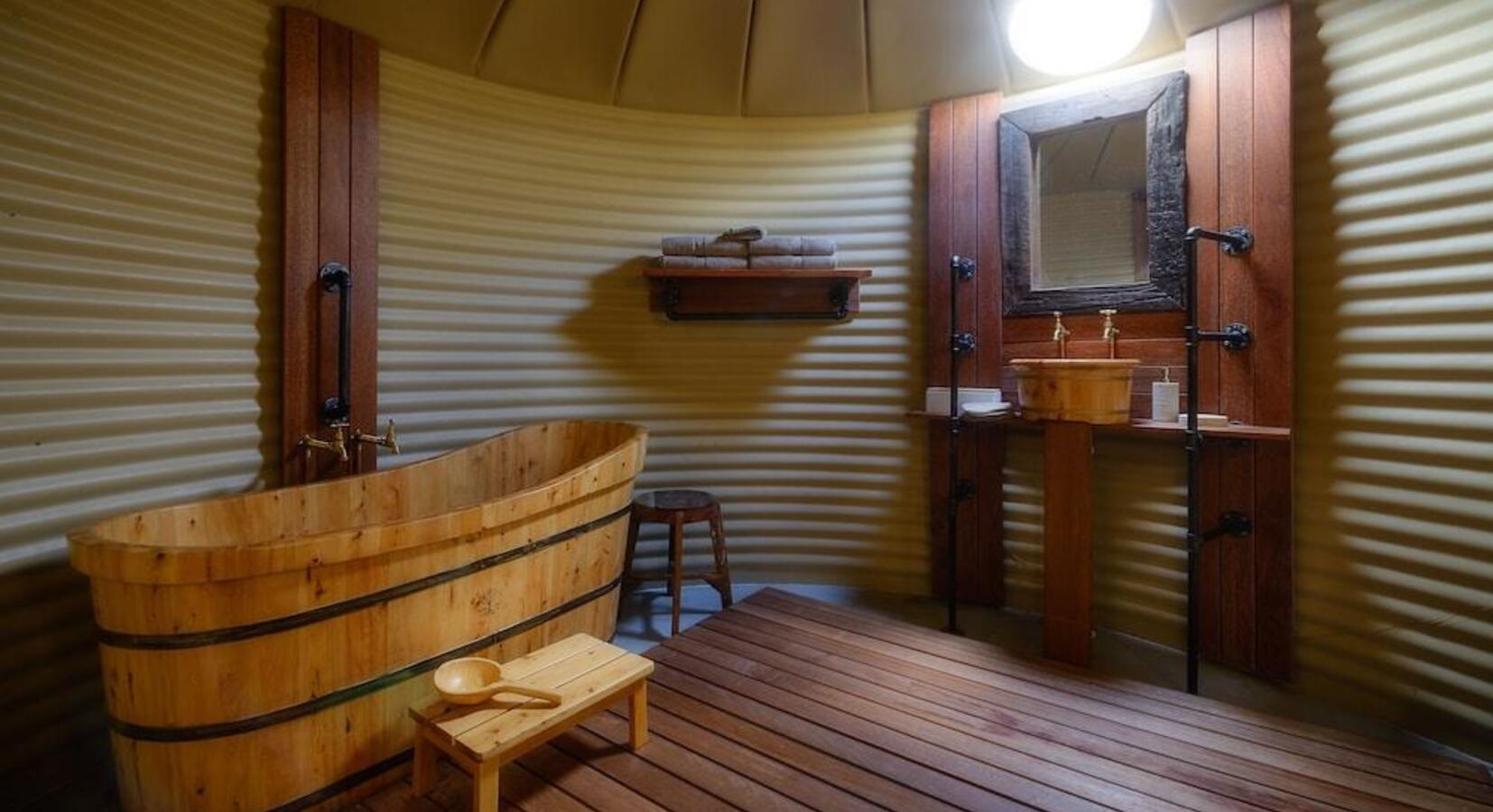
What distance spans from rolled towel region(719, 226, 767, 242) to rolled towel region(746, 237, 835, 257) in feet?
0.09

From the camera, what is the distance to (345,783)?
6.43 ft

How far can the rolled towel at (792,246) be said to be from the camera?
359cm

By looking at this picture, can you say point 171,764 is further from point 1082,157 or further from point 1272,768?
point 1082,157

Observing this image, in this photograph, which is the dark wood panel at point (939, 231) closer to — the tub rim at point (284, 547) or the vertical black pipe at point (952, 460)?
the vertical black pipe at point (952, 460)

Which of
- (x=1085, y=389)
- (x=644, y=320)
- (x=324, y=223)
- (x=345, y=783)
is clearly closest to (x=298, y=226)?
(x=324, y=223)

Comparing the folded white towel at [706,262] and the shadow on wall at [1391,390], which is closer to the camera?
the shadow on wall at [1391,390]

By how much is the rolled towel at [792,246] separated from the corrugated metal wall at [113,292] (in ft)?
7.77

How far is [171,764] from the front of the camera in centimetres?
174

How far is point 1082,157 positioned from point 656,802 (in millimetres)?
3627

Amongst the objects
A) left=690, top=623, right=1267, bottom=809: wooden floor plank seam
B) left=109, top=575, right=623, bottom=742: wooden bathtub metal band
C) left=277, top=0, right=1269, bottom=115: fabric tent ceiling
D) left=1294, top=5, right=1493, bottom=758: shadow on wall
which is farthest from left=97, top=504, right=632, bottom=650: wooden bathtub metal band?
left=1294, top=5, right=1493, bottom=758: shadow on wall

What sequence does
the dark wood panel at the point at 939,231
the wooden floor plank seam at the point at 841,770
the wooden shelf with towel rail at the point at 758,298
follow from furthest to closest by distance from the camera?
the wooden shelf with towel rail at the point at 758,298 → the dark wood panel at the point at 939,231 → the wooden floor plank seam at the point at 841,770

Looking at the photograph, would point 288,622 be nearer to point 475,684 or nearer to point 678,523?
point 475,684

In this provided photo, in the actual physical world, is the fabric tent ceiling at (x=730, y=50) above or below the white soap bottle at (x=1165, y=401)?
above

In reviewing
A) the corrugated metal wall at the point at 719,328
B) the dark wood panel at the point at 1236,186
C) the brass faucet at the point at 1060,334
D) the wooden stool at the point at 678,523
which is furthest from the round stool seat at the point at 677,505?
the dark wood panel at the point at 1236,186
